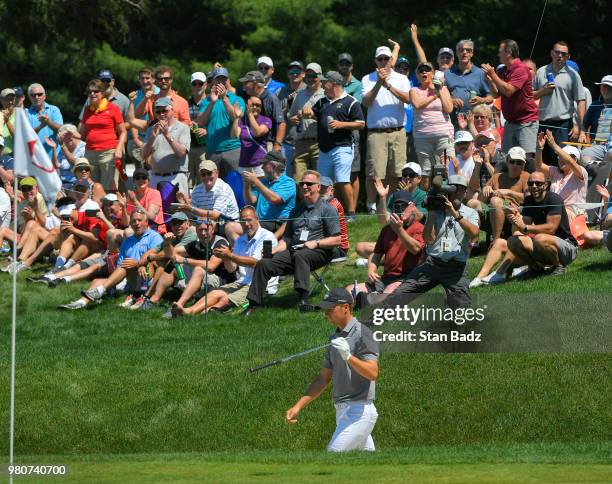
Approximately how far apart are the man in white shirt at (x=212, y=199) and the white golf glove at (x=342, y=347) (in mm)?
8122

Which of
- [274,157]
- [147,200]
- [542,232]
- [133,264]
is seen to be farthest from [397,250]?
A: [147,200]

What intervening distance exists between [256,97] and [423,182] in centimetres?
316

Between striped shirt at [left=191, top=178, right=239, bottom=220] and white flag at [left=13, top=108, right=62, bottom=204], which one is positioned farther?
striped shirt at [left=191, top=178, right=239, bottom=220]

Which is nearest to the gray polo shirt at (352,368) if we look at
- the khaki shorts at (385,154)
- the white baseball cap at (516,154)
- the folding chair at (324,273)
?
the folding chair at (324,273)

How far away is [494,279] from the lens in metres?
19.2

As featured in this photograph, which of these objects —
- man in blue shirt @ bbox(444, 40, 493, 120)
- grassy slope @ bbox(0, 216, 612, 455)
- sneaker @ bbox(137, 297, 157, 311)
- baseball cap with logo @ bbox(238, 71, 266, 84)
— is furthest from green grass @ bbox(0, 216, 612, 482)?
baseball cap with logo @ bbox(238, 71, 266, 84)

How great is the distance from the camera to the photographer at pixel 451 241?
55.5 ft

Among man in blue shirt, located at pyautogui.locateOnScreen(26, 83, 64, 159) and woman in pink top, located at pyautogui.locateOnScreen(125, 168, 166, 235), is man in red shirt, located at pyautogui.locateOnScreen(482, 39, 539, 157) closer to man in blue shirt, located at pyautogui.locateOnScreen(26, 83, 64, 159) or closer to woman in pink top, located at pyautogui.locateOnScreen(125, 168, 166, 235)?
woman in pink top, located at pyautogui.locateOnScreen(125, 168, 166, 235)

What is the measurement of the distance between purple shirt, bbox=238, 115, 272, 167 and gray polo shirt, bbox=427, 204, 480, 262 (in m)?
5.90

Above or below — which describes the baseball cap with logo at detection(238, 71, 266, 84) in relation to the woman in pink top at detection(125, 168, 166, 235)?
above

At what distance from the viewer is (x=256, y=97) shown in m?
22.8

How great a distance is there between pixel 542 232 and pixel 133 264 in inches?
237

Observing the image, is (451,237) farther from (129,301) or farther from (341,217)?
(129,301)

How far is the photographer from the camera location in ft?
55.5
